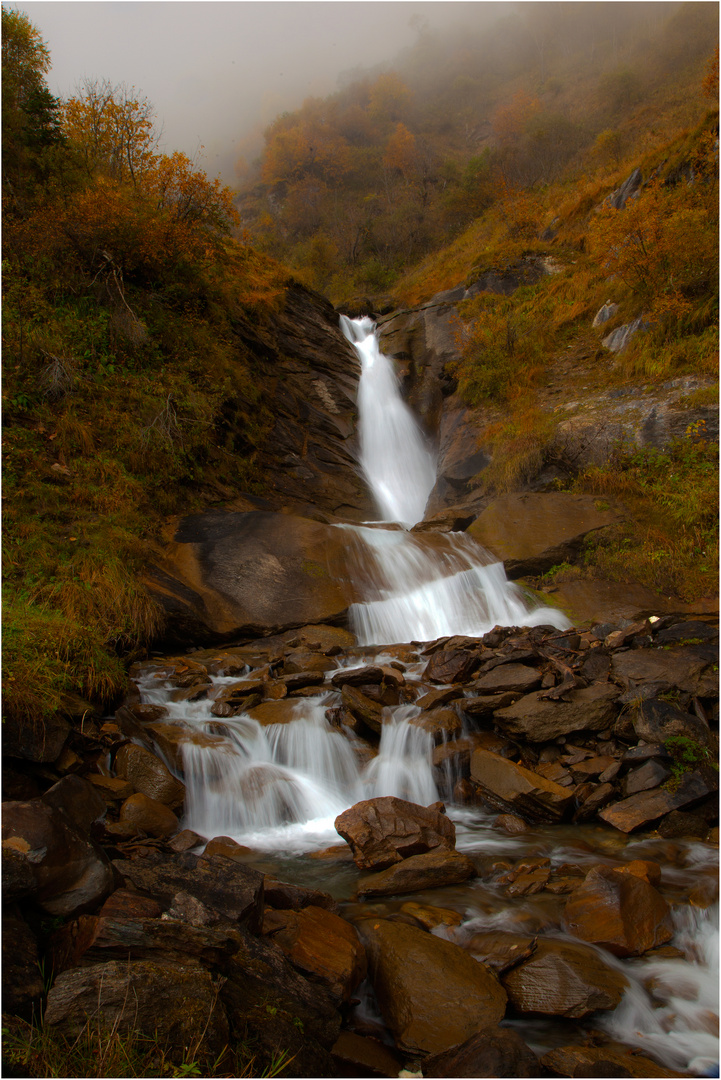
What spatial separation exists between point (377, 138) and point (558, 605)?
2744 inches

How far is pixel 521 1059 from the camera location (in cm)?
267

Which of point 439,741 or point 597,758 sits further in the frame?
point 439,741

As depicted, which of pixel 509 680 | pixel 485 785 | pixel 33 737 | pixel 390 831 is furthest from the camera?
pixel 509 680

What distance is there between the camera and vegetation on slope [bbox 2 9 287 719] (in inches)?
299

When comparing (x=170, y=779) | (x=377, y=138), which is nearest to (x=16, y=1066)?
(x=170, y=779)

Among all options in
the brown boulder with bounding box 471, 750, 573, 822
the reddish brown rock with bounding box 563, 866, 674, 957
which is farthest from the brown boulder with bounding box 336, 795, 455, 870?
the reddish brown rock with bounding box 563, 866, 674, 957

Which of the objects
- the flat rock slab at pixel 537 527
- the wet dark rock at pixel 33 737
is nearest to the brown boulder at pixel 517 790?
the wet dark rock at pixel 33 737

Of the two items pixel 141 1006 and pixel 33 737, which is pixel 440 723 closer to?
pixel 33 737

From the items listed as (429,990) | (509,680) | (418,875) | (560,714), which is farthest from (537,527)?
(429,990)

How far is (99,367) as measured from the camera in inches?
456

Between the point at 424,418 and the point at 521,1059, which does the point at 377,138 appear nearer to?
the point at 424,418

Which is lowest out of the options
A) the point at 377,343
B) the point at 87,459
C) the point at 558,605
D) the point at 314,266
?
the point at 558,605

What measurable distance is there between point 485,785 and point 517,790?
1.40 ft

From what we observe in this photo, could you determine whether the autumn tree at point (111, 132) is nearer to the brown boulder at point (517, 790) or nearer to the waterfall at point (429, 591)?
the waterfall at point (429, 591)
